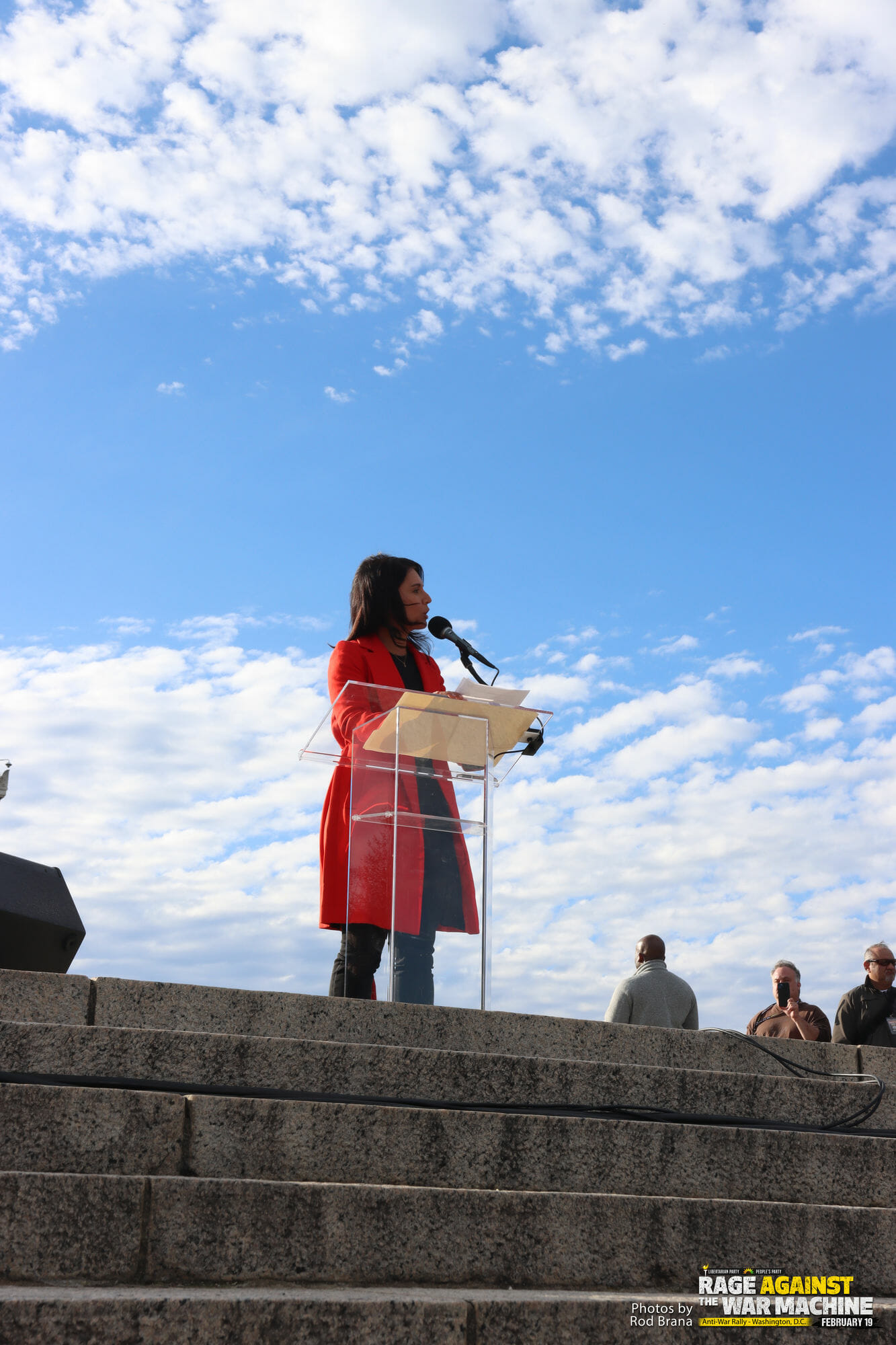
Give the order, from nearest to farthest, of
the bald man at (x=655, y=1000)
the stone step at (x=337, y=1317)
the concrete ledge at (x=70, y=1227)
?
the stone step at (x=337, y=1317) → the concrete ledge at (x=70, y=1227) → the bald man at (x=655, y=1000)

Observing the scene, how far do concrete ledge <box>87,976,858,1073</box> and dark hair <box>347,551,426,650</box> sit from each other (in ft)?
5.35

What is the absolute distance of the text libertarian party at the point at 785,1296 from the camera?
2.73 metres

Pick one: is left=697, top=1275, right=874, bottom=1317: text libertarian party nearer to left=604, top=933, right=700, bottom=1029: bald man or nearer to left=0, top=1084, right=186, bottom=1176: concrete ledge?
left=0, top=1084, right=186, bottom=1176: concrete ledge

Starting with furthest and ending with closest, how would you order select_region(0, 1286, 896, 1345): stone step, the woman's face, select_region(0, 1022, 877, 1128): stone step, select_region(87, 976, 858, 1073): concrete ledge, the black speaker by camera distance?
the woman's face, the black speaker, select_region(87, 976, 858, 1073): concrete ledge, select_region(0, 1022, 877, 1128): stone step, select_region(0, 1286, 896, 1345): stone step

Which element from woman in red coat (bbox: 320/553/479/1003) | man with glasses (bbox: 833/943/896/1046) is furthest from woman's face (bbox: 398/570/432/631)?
man with glasses (bbox: 833/943/896/1046)

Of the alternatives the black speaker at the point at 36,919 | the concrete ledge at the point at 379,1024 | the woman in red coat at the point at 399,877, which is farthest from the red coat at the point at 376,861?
the black speaker at the point at 36,919

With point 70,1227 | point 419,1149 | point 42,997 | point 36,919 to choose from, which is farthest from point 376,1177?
point 36,919

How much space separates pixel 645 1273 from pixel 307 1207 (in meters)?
0.89

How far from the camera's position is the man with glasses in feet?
19.3

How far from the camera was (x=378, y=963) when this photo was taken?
14.2 feet

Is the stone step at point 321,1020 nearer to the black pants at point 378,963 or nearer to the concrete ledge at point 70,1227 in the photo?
the black pants at point 378,963

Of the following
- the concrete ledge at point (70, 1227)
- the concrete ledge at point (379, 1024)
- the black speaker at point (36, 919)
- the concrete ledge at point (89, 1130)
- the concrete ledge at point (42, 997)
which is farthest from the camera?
the black speaker at point (36, 919)

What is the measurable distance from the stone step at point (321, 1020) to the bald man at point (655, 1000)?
1319mm

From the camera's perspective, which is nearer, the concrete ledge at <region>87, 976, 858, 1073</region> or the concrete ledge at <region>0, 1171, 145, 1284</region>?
the concrete ledge at <region>0, 1171, 145, 1284</region>
